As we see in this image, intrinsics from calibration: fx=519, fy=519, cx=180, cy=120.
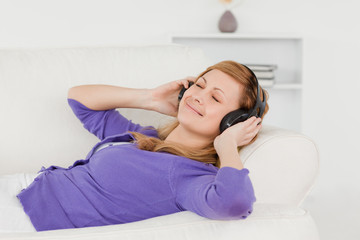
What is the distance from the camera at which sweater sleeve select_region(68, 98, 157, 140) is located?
173 centimetres

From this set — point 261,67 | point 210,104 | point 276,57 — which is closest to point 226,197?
point 210,104

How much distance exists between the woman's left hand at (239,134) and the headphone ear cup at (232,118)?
2 cm

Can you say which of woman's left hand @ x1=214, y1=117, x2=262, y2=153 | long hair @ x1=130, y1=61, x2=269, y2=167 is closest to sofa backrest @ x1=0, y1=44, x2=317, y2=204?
long hair @ x1=130, y1=61, x2=269, y2=167

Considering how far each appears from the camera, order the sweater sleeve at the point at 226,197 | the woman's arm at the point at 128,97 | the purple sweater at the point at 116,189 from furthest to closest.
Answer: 1. the woman's arm at the point at 128,97
2. the purple sweater at the point at 116,189
3. the sweater sleeve at the point at 226,197

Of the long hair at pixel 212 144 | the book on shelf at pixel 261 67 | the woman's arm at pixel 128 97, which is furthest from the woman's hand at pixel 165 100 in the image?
the book on shelf at pixel 261 67

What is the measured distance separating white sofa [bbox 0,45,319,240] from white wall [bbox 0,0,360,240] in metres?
1.25

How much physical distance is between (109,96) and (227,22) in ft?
5.35

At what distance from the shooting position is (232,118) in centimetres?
140

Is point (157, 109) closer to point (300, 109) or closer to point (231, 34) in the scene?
point (231, 34)

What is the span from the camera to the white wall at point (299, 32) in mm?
3090

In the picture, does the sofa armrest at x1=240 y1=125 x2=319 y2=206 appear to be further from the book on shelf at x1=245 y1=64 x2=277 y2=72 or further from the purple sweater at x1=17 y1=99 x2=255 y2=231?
the book on shelf at x1=245 y1=64 x2=277 y2=72

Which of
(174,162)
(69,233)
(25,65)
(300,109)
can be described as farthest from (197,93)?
(300,109)

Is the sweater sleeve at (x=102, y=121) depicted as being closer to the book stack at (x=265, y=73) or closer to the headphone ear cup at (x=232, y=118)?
the headphone ear cup at (x=232, y=118)

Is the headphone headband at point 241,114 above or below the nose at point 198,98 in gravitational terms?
below
